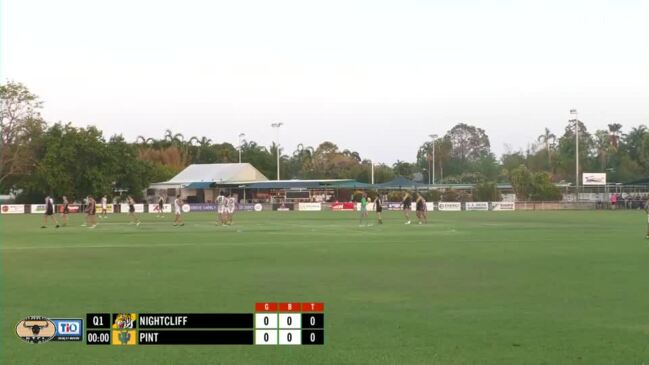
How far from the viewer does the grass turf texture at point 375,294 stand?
31.3ft

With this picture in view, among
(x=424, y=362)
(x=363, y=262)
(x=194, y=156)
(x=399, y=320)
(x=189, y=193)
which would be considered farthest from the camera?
(x=194, y=156)

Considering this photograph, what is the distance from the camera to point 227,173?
107 metres

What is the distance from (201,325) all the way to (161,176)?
101m

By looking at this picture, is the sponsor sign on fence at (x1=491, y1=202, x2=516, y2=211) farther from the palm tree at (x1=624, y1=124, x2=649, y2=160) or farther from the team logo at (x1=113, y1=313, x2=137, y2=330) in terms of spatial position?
the team logo at (x1=113, y1=313, x2=137, y2=330)

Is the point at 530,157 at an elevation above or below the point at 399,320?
above

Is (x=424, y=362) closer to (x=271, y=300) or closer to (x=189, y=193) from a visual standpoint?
(x=271, y=300)

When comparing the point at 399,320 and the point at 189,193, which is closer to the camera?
the point at 399,320

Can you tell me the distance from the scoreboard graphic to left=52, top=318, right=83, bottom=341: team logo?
203mm

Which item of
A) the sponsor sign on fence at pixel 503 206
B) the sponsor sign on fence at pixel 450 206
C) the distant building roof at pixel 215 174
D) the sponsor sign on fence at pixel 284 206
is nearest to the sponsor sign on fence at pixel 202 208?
the sponsor sign on fence at pixel 284 206

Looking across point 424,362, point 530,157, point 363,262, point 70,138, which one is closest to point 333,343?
point 424,362

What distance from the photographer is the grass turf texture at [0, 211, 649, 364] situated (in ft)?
31.3

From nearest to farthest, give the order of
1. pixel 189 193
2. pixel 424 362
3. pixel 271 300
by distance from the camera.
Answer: pixel 424 362 → pixel 271 300 → pixel 189 193

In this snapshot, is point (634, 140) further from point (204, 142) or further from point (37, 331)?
point (37, 331)

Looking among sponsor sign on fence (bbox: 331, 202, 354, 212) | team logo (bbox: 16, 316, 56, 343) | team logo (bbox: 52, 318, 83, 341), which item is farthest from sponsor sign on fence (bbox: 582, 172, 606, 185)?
team logo (bbox: 16, 316, 56, 343)
